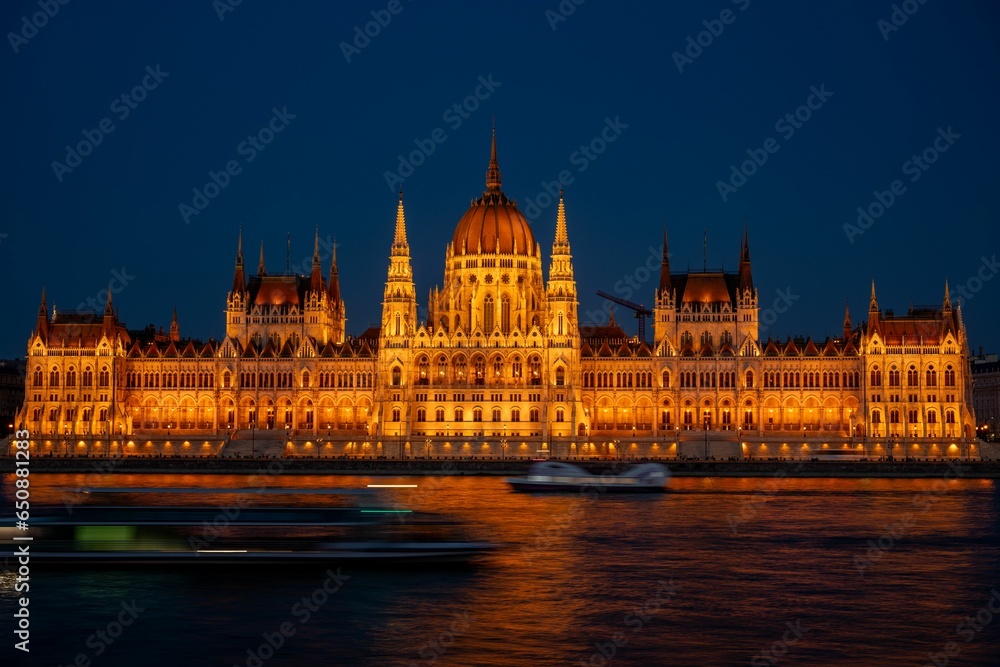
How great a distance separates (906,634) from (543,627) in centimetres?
933

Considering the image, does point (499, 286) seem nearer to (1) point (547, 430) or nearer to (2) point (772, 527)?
(1) point (547, 430)

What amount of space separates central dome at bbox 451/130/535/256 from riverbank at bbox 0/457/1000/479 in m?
28.5

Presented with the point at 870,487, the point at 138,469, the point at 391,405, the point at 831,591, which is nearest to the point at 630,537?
the point at 831,591

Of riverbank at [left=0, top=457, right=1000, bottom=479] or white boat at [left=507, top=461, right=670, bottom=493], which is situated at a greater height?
riverbank at [left=0, top=457, right=1000, bottom=479]

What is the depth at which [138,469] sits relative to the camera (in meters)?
112

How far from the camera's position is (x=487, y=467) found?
111000mm

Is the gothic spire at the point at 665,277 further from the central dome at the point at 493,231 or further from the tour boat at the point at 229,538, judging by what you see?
the tour boat at the point at 229,538

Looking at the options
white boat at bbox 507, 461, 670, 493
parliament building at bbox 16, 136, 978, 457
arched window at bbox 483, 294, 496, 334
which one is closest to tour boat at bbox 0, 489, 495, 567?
white boat at bbox 507, 461, 670, 493

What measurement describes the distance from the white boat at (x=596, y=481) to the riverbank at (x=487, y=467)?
15145 millimetres

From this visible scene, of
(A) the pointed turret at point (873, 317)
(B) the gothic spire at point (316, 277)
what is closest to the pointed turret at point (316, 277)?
(B) the gothic spire at point (316, 277)

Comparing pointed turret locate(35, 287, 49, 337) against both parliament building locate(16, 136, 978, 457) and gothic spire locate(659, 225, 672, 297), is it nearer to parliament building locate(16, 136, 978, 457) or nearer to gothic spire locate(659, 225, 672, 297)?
parliament building locate(16, 136, 978, 457)

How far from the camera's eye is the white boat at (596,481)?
90375 millimetres

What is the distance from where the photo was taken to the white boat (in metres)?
90.4

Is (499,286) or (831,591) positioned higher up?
(499,286)
